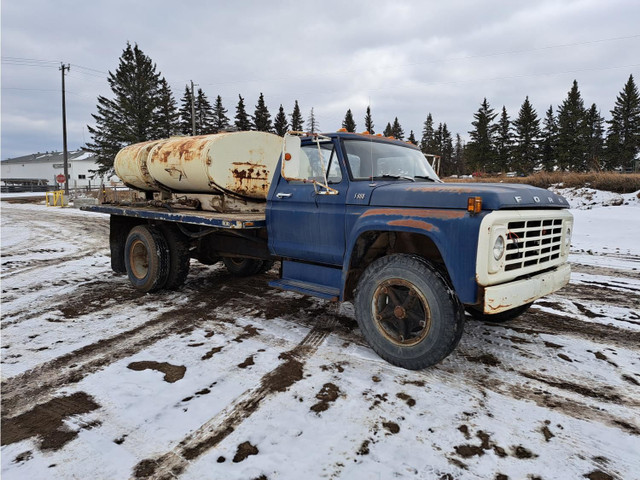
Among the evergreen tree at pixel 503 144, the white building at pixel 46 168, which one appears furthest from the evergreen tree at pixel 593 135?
the white building at pixel 46 168

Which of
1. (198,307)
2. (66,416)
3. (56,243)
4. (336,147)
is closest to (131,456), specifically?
(66,416)

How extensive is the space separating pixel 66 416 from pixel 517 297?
3.51 m

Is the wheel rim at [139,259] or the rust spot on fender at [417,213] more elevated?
the rust spot on fender at [417,213]

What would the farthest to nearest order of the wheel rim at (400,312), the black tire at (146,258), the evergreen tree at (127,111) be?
1. the evergreen tree at (127,111)
2. the black tire at (146,258)
3. the wheel rim at (400,312)

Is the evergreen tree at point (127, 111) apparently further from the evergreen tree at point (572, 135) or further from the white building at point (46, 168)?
the evergreen tree at point (572, 135)

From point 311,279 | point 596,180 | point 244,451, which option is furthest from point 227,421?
point 596,180

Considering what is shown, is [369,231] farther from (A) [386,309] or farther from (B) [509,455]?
(B) [509,455]

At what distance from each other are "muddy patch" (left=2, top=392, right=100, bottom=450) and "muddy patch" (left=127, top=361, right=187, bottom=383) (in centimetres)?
49

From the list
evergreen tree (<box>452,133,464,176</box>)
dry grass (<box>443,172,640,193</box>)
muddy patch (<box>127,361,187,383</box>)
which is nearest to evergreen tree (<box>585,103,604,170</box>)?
evergreen tree (<box>452,133,464,176</box>)

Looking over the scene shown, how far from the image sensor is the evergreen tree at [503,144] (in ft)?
176

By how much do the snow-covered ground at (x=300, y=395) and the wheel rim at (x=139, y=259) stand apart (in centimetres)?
85

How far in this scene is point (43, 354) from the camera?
11.9 feet

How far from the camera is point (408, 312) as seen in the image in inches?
133

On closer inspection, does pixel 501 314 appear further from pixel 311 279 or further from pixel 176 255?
pixel 176 255
